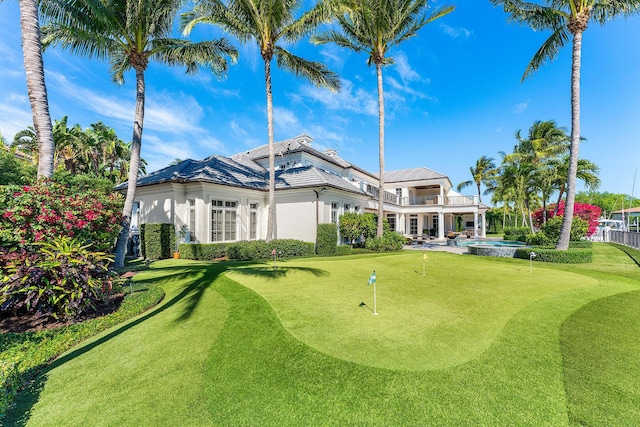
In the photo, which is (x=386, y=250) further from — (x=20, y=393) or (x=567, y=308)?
(x=20, y=393)

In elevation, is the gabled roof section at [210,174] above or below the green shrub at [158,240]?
above

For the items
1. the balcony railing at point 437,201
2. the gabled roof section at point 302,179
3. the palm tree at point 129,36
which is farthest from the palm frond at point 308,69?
the balcony railing at point 437,201

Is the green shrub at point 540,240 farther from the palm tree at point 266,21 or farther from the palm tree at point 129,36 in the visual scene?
the palm tree at point 129,36

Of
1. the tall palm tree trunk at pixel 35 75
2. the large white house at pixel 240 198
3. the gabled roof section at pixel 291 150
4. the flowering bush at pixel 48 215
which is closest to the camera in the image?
the flowering bush at pixel 48 215

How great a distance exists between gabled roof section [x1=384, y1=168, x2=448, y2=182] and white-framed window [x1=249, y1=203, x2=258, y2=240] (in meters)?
24.9

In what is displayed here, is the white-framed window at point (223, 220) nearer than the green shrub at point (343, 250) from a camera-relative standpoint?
Yes

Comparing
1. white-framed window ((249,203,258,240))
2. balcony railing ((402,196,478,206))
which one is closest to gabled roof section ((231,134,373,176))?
white-framed window ((249,203,258,240))

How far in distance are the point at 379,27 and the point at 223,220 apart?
50.0 feet

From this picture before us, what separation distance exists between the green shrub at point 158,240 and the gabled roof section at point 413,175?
99.0 feet

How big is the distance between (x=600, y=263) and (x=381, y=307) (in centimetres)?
1430

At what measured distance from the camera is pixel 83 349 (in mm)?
4543

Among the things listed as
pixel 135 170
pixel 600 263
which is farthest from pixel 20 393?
pixel 600 263

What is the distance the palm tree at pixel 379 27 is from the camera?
1623 cm

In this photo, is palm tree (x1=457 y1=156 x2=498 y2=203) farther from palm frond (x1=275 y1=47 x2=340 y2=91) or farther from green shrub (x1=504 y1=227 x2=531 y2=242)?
palm frond (x1=275 y1=47 x2=340 y2=91)
